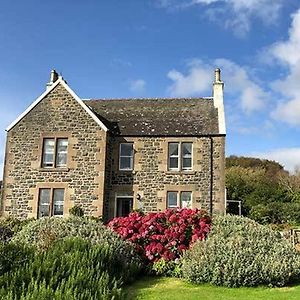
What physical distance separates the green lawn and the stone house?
13.0 metres

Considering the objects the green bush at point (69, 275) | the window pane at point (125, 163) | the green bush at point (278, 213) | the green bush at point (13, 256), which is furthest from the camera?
the green bush at point (278, 213)

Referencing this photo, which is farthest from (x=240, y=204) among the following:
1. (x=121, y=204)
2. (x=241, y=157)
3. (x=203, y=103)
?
(x=241, y=157)

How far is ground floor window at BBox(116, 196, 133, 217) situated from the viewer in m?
25.2

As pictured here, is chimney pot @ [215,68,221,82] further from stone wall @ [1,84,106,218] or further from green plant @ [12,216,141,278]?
green plant @ [12,216,141,278]

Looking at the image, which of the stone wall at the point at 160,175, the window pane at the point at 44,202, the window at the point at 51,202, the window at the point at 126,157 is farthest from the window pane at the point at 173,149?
the window pane at the point at 44,202

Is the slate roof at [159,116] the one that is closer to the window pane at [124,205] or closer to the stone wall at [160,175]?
the stone wall at [160,175]

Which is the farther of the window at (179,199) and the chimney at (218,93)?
the chimney at (218,93)

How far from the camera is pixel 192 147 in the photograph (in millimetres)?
25109

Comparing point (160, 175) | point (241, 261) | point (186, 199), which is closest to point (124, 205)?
point (160, 175)

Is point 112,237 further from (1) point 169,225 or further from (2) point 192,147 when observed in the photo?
(2) point 192,147

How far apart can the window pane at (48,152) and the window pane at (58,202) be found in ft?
5.30

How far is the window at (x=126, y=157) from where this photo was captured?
25609 millimetres

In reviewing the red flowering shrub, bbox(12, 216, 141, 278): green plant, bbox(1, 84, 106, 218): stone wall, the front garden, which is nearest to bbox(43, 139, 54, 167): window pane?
bbox(1, 84, 106, 218): stone wall

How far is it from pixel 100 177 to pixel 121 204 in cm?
220
